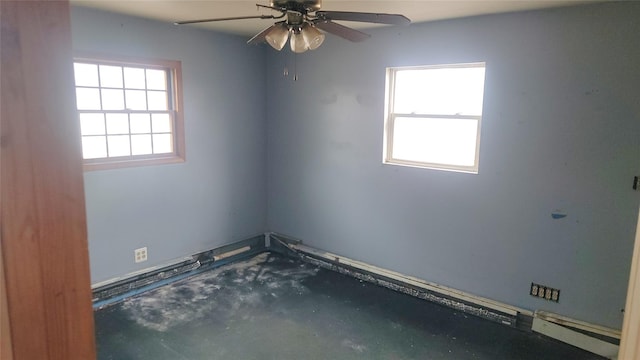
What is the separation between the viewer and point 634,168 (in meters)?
2.81

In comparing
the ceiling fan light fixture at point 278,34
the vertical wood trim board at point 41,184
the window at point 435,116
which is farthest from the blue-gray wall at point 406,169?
the vertical wood trim board at point 41,184

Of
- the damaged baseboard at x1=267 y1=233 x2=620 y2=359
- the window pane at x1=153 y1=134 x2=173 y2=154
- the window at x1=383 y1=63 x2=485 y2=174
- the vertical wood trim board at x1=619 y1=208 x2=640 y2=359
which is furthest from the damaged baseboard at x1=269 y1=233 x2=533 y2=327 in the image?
the vertical wood trim board at x1=619 y1=208 x2=640 y2=359

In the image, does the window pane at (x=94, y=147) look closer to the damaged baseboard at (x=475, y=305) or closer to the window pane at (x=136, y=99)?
the window pane at (x=136, y=99)

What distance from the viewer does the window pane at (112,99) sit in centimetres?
360

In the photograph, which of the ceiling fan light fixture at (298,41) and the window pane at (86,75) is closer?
the ceiling fan light fixture at (298,41)

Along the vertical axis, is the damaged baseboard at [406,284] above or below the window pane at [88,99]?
below

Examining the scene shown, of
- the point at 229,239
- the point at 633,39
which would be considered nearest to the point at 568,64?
the point at 633,39

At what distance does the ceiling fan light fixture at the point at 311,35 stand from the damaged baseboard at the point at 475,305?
2.56 meters

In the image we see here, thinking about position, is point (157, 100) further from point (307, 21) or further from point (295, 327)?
point (295, 327)

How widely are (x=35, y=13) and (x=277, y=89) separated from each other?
4.34 metres

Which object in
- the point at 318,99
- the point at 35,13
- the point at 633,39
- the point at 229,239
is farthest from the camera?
the point at 229,239

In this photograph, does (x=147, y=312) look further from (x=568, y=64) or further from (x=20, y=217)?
(x=568, y=64)

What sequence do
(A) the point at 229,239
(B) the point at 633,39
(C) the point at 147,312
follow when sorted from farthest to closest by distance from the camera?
(A) the point at 229,239, (C) the point at 147,312, (B) the point at 633,39

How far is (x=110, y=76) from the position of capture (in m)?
3.62
